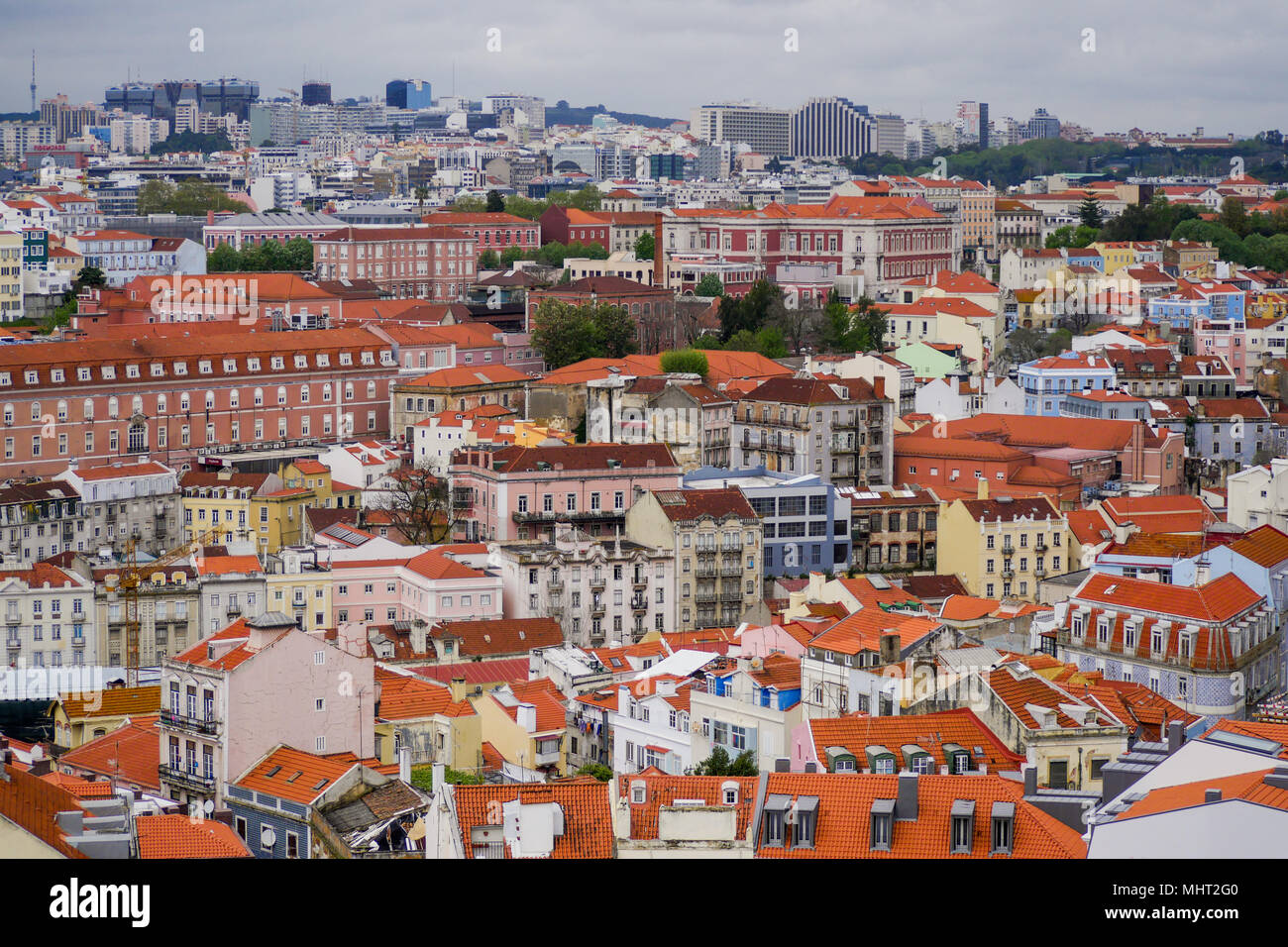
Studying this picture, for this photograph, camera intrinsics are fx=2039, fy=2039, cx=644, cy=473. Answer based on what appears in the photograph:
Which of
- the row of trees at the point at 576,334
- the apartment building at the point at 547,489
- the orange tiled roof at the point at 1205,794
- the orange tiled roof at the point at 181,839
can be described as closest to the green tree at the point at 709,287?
the row of trees at the point at 576,334

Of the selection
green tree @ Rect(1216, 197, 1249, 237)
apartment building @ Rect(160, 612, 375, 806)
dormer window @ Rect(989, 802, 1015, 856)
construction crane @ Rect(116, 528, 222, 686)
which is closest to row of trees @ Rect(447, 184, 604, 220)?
green tree @ Rect(1216, 197, 1249, 237)

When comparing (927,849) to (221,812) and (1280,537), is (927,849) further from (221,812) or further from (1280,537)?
(1280,537)

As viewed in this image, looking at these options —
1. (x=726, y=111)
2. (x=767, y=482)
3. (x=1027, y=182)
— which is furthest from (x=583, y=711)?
(x=726, y=111)

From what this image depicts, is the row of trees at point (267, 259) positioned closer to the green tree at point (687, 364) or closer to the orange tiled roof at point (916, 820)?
the green tree at point (687, 364)

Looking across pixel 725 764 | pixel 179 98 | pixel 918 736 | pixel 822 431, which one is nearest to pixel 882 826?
pixel 918 736

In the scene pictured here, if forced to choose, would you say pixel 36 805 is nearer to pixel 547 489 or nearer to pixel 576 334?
pixel 547 489
